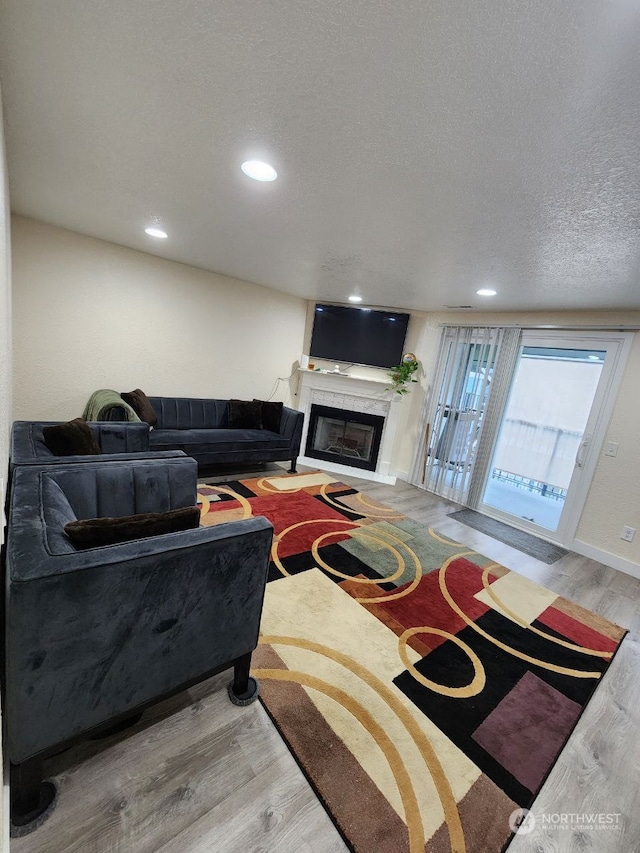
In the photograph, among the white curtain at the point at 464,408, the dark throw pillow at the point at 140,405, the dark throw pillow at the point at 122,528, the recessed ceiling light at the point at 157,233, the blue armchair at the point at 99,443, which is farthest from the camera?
the white curtain at the point at 464,408

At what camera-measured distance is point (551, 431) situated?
390 cm

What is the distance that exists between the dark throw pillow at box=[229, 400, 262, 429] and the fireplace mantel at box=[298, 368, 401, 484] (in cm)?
89

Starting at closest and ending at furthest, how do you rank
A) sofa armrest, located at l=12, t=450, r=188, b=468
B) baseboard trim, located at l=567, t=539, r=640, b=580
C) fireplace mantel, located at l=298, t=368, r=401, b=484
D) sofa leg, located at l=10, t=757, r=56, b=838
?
sofa leg, located at l=10, t=757, r=56, b=838 → sofa armrest, located at l=12, t=450, r=188, b=468 → baseboard trim, located at l=567, t=539, r=640, b=580 → fireplace mantel, located at l=298, t=368, r=401, b=484

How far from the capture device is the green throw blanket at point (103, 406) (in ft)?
10.7

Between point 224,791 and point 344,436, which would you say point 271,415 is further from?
point 224,791

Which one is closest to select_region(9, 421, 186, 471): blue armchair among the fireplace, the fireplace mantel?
the fireplace mantel

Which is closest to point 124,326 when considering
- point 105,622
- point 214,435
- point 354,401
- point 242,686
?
point 214,435

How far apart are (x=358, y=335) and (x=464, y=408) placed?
177 centimetres

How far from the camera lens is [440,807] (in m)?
1.21

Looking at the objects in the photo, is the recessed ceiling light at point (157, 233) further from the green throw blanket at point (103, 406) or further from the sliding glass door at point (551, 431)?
the sliding glass door at point (551, 431)

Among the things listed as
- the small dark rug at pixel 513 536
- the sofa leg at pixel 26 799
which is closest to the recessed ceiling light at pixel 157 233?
the sofa leg at pixel 26 799

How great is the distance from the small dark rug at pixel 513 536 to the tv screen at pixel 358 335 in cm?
222

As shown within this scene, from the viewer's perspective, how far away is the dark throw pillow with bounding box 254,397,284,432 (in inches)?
180

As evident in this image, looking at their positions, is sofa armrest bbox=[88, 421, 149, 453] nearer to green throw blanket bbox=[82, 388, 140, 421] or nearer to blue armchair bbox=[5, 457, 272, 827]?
green throw blanket bbox=[82, 388, 140, 421]
